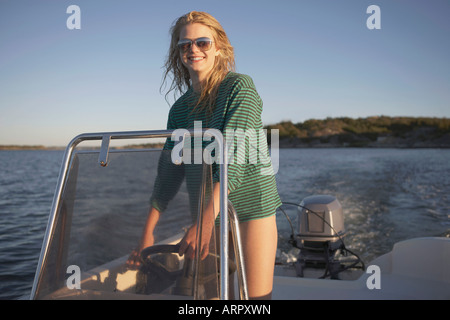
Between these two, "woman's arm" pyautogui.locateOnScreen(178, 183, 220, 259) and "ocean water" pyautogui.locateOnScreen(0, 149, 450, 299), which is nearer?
"woman's arm" pyautogui.locateOnScreen(178, 183, 220, 259)

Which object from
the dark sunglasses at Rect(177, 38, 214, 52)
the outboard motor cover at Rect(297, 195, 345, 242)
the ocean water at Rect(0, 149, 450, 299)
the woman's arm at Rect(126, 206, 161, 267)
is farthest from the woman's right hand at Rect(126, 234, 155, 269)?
the ocean water at Rect(0, 149, 450, 299)

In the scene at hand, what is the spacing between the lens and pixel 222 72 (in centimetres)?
132

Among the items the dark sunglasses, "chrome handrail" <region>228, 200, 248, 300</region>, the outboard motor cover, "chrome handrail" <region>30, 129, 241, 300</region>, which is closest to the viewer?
"chrome handrail" <region>30, 129, 241, 300</region>

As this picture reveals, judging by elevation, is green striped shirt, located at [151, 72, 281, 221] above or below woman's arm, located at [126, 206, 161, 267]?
above

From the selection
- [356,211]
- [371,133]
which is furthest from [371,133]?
[356,211]

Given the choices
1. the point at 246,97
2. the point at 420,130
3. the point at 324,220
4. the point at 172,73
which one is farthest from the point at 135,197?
the point at 420,130

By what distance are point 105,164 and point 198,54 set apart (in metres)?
0.54

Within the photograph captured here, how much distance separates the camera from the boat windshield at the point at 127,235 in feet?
3.02

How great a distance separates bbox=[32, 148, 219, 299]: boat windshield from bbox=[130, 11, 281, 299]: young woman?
0.46 ft

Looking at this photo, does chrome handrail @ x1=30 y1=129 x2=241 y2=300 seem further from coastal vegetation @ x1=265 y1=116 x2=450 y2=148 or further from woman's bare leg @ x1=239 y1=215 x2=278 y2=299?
coastal vegetation @ x1=265 y1=116 x2=450 y2=148

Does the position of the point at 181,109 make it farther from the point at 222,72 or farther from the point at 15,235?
the point at 15,235

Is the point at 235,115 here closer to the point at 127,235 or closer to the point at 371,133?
the point at 127,235

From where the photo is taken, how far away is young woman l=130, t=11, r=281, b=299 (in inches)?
46.8
